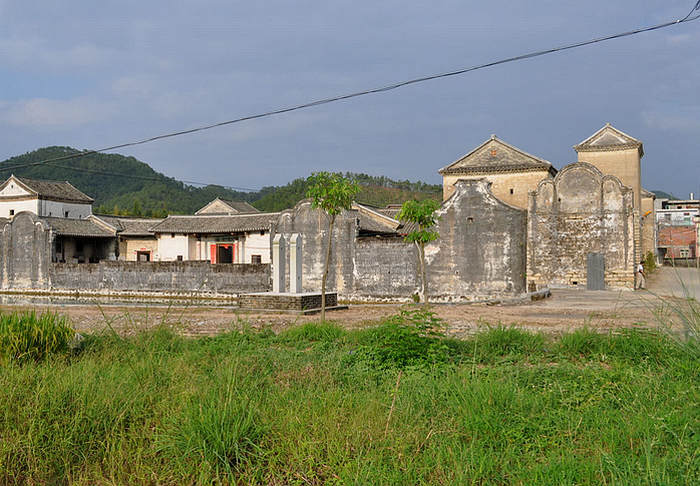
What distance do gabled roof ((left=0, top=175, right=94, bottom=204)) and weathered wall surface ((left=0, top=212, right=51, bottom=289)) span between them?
11126mm

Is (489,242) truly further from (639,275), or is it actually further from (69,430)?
(69,430)

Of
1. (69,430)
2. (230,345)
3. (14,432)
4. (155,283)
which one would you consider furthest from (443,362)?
(155,283)

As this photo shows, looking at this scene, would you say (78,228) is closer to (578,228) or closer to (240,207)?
(240,207)

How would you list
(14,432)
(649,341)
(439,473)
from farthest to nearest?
(649,341)
(14,432)
(439,473)

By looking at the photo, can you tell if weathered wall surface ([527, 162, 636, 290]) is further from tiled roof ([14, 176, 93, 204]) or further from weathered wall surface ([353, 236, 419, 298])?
tiled roof ([14, 176, 93, 204])

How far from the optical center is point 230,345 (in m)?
7.46

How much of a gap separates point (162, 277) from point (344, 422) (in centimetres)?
2369

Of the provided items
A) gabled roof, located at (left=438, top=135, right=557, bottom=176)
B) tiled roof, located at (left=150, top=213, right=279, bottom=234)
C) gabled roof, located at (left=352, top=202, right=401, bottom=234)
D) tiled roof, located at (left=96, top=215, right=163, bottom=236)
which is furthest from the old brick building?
tiled roof, located at (left=96, top=215, right=163, bottom=236)

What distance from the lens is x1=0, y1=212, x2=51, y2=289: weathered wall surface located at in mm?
28828

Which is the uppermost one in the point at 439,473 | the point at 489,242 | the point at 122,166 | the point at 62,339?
the point at 122,166

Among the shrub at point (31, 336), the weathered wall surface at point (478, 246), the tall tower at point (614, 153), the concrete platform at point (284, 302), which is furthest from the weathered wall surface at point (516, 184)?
the shrub at point (31, 336)

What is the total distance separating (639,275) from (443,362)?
1667 centimetres

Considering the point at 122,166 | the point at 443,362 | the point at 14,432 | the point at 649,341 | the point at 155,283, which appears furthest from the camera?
the point at 122,166

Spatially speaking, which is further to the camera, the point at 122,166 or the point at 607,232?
the point at 122,166
